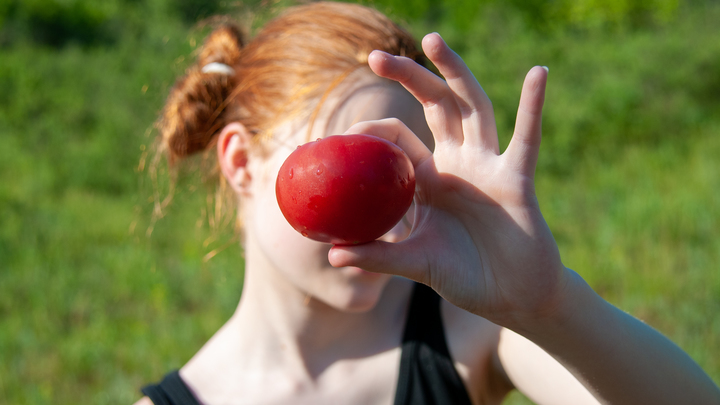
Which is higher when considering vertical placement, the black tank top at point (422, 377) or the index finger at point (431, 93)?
the index finger at point (431, 93)

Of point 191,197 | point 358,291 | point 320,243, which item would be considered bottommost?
point 191,197

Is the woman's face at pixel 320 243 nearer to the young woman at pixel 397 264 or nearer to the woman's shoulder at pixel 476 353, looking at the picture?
the young woman at pixel 397 264

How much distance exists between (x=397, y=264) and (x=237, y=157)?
81 cm

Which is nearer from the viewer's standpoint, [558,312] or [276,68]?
[558,312]

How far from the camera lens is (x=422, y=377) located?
156cm

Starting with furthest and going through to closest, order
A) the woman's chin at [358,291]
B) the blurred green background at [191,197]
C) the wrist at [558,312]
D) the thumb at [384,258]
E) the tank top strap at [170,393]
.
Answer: the blurred green background at [191,197] < the tank top strap at [170,393] < the woman's chin at [358,291] < the wrist at [558,312] < the thumb at [384,258]

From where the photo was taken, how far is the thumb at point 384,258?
3.01ft

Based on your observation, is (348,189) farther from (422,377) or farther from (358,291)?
(422,377)

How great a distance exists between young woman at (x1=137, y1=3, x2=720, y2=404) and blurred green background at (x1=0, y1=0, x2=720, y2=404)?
333 millimetres

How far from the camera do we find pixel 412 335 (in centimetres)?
161

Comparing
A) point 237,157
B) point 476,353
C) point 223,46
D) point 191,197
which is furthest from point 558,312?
point 191,197

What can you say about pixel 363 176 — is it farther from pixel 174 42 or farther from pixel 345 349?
pixel 174 42

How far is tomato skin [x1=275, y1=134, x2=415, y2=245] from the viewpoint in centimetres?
98

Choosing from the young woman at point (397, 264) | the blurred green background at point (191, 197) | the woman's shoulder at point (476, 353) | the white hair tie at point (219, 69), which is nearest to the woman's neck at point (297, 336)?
the young woman at point (397, 264)
